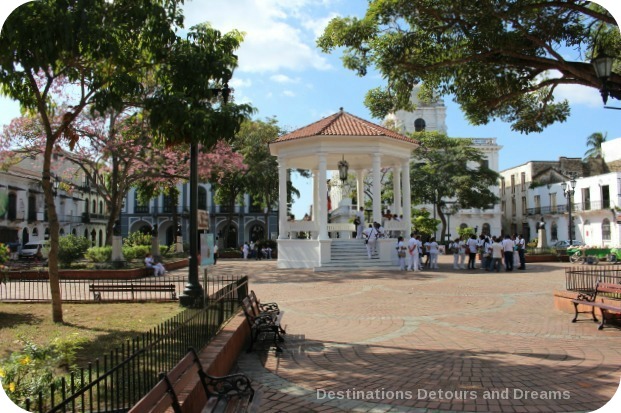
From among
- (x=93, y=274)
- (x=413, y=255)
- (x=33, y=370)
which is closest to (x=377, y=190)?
(x=413, y=255)

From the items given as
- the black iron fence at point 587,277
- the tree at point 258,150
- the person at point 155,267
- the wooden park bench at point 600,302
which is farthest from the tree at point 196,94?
the tree at point 258,150

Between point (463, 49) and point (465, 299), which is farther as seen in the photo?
point (465, 299)

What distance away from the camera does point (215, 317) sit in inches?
272

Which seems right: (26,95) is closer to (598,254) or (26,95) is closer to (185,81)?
(185,81)

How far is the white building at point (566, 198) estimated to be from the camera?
46.2 meters

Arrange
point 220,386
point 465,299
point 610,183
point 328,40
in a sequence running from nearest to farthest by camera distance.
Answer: point 220,386 < point 328,40 < point 465,299 < point 610,183

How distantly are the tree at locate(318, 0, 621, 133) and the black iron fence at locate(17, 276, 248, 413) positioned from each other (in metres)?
6.02

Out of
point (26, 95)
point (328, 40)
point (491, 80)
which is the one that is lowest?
point (26, 95)

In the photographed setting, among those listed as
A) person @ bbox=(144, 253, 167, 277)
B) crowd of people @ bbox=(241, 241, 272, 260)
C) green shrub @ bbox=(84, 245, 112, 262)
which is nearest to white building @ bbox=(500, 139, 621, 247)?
crowd of people @ bbox=(241, 241, 272, 260)

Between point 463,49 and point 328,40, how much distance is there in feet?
9.53

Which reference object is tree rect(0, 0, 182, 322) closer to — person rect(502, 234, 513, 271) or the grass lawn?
the grass lawn

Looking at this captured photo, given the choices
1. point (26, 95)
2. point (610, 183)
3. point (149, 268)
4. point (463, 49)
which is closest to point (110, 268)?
point (149, 268)

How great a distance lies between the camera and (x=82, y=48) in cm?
680

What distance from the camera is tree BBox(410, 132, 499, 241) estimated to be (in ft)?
130
